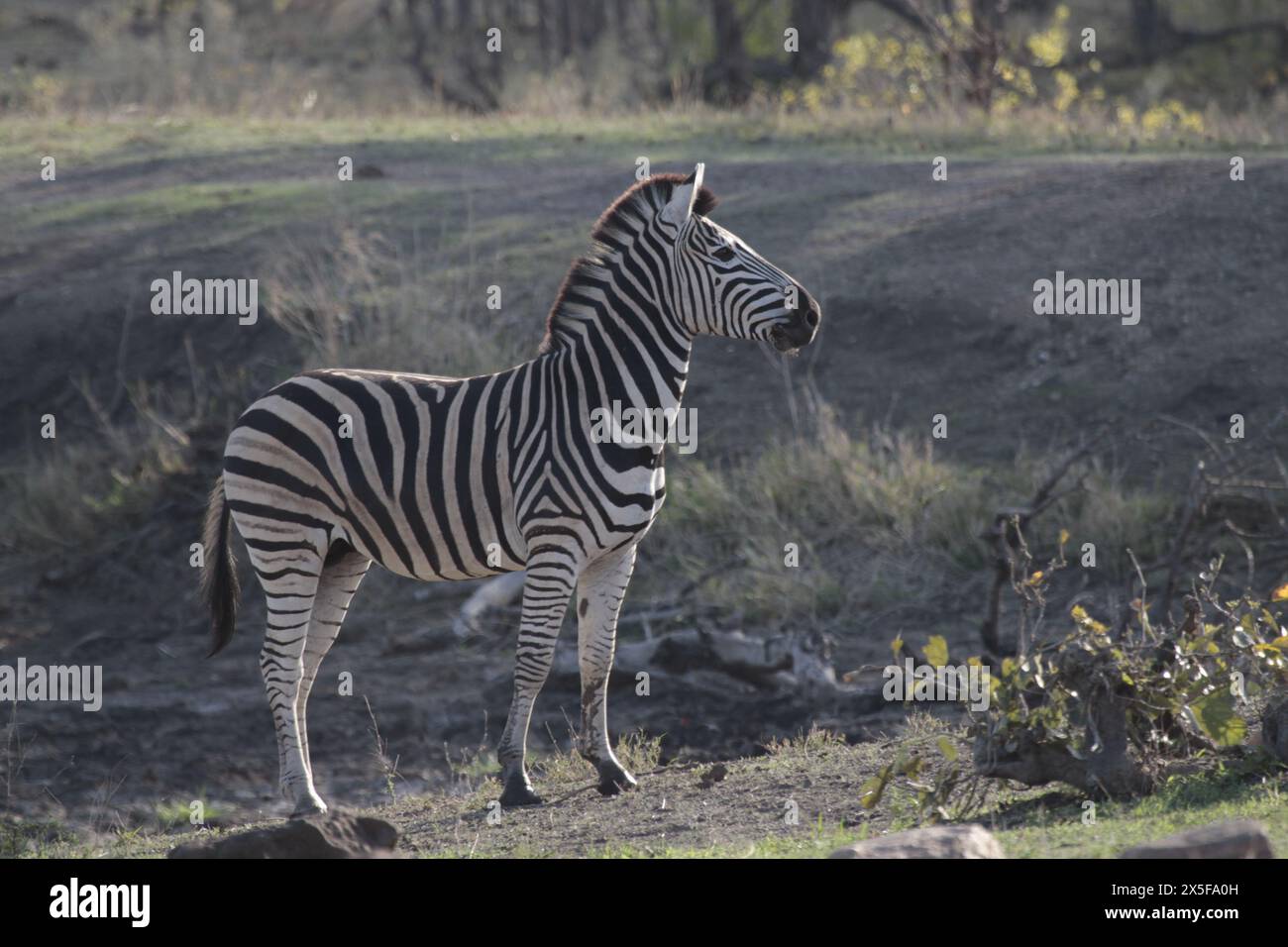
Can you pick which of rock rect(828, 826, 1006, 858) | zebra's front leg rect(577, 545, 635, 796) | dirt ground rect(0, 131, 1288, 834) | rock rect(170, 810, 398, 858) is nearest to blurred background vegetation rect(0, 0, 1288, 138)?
dirt ground rect(0, 131, 1288, 834)

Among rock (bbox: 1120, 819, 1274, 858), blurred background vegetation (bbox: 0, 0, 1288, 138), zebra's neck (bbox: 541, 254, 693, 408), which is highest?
blurred background vegetation (bbox: 0, 0, 1288, 138)

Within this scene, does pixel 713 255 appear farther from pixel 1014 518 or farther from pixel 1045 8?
pixel 1045 8

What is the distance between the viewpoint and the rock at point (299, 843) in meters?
5.27

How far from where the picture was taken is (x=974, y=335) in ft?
44.0

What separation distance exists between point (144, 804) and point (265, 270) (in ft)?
21.1

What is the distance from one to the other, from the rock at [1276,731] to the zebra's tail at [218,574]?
4596 millimetres

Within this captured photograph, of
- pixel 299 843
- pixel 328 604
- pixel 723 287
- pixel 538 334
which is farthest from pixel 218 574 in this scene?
pixel 538 334

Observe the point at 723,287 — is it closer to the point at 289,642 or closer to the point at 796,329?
the point at 796,329

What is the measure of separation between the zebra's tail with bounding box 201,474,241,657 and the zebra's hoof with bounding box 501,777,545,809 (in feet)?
4.98

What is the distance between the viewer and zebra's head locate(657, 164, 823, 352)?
24.2 ft

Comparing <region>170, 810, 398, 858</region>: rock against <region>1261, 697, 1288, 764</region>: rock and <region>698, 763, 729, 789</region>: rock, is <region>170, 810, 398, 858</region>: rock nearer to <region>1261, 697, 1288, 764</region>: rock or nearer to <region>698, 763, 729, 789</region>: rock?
<region>698, 763, 729, 789</region>: rock

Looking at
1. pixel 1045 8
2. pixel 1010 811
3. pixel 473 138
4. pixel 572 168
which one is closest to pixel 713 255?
pixel 1010 811

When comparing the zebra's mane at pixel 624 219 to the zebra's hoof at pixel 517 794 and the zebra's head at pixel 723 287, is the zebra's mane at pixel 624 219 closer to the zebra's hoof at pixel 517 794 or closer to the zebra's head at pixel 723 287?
the zebra's head at pixel 723 287
